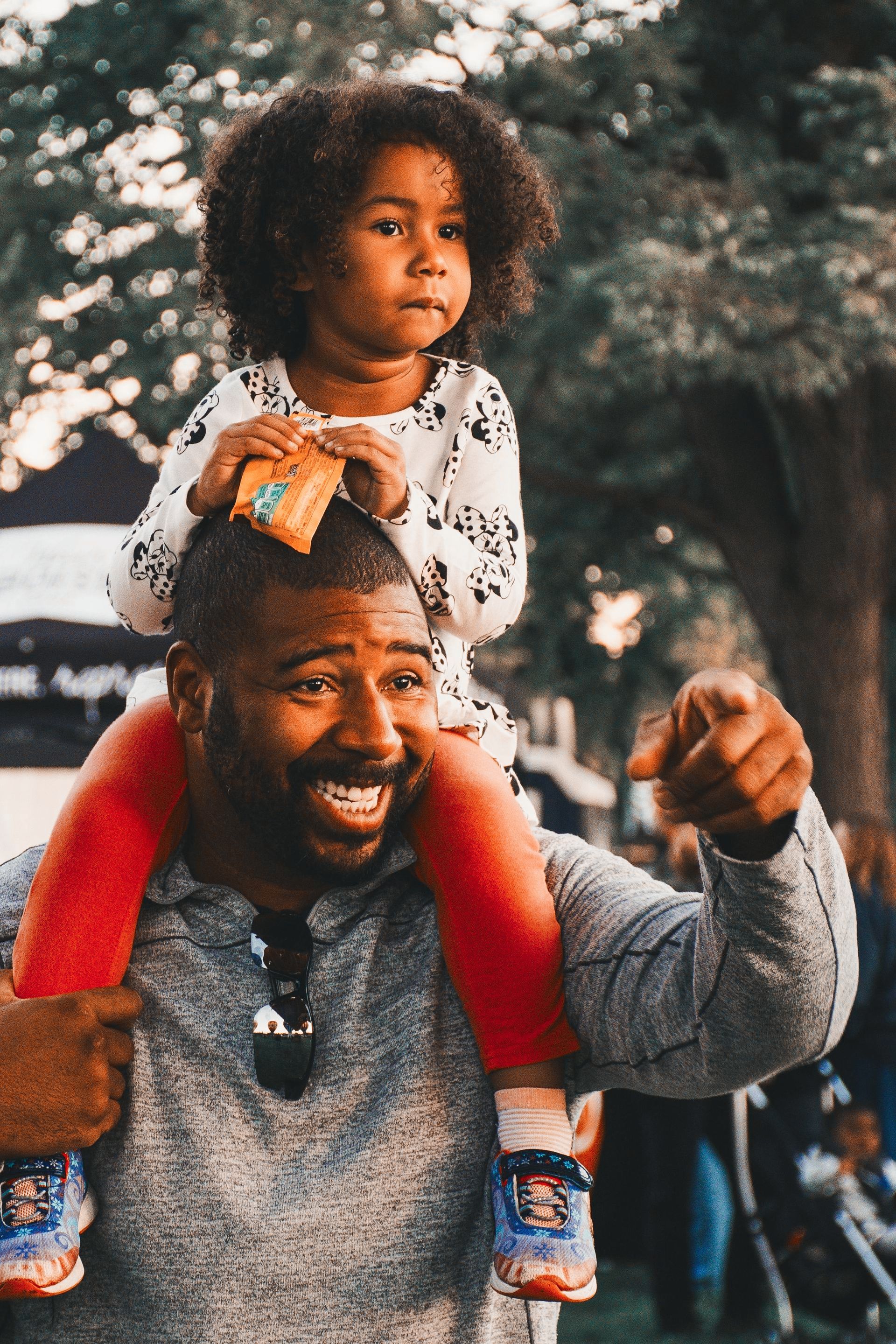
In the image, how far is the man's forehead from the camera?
6.22 ft

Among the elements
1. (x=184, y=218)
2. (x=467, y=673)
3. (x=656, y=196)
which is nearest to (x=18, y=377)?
(x=184, y=218)

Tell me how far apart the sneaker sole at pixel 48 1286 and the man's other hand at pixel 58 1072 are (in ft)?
0.44

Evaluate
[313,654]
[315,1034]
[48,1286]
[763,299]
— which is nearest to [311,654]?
[313,654]

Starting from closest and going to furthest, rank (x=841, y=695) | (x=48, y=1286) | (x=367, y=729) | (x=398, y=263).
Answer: (x=48, y=1286)
(x=367, y=729)
(x=398, y=263)
(x=841, y=695)

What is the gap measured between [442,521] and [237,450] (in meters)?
0.40

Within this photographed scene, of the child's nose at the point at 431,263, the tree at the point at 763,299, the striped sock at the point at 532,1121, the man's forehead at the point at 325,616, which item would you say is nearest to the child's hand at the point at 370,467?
the man's forehead at the point at 325,616

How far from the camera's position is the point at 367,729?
6.05ft

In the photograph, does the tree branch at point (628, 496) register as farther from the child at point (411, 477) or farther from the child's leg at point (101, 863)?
the child's leg at point (101, 863)

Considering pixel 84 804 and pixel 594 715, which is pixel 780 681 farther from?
pixel 84 804

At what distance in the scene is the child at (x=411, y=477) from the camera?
1896 mm

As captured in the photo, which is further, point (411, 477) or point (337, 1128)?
point (411, 477)

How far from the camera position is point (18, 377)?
958 cm

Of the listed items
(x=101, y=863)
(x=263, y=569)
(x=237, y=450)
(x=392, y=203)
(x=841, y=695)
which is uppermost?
(x=392, y=203)

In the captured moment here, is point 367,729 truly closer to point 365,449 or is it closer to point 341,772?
→ point 341,772
